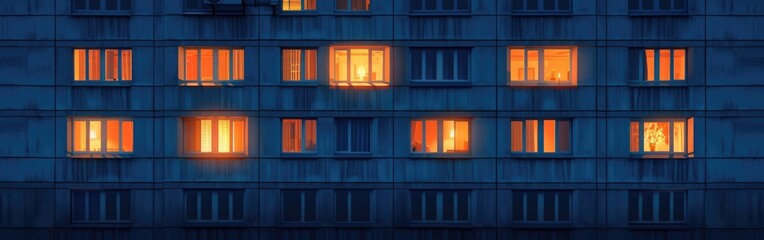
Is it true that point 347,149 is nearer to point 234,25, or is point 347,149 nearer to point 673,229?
point 234,25

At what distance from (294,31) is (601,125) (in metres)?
11.2

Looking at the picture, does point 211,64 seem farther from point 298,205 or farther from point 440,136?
point 440,136

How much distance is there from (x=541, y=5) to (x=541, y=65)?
2.11m

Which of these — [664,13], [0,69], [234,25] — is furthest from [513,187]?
[0,69]

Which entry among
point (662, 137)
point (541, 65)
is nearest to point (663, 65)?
point (662, 137)

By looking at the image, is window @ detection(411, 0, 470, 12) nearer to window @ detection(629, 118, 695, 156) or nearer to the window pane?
the window pane

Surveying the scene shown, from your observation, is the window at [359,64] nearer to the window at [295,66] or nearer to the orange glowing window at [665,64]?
A: the window at [295,66]

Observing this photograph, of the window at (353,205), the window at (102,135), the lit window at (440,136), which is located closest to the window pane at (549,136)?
the lit window at (440,136)

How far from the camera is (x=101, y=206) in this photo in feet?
117

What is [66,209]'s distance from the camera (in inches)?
1396

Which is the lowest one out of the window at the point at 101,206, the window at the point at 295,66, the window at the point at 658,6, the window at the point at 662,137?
the window at the point at 101,206

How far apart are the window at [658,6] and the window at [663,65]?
4.62 ft

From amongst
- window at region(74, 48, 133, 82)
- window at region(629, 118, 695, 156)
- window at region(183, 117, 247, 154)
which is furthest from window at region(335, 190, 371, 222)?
window at region(629, 118, 695, 156)

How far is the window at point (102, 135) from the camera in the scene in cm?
3566
